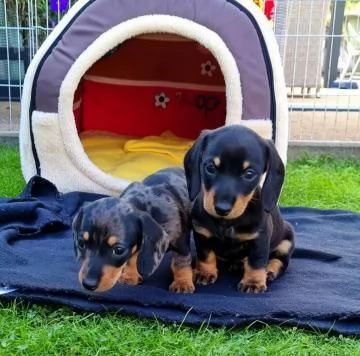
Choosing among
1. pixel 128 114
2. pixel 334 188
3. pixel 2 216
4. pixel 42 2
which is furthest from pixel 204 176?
pixel 42 2

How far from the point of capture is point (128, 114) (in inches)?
191

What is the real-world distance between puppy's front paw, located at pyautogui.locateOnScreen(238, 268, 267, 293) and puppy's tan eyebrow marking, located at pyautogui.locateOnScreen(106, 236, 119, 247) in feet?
2.12

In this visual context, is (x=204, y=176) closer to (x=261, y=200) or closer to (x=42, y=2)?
(x=261, y=200)

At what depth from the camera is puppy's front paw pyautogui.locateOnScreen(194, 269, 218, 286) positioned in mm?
2543

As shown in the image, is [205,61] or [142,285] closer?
[142,285]

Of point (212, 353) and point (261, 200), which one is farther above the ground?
point (261, 200)

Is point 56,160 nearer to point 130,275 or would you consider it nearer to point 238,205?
point 130,275

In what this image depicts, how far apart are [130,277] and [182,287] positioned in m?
0.21

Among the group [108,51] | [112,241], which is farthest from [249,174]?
[108,51]

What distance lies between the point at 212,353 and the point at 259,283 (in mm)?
510

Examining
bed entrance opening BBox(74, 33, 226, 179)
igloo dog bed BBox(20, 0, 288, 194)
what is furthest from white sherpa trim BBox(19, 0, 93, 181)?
bed entrance opening BBox(74, 33, 226, 179)

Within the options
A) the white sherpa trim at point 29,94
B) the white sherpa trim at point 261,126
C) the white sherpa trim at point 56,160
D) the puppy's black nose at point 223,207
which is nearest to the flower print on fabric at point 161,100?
the white sherpa trim at point 29,94

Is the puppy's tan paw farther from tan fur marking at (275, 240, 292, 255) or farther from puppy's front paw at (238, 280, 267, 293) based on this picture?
tan fur marking at (275, 240, 292, 255)

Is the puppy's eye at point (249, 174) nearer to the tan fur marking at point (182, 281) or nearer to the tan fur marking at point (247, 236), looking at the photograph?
the tan fur marking at point (247, 236)
